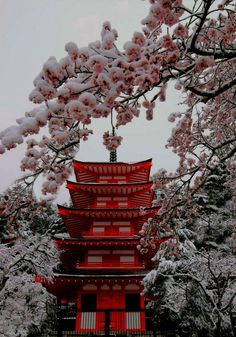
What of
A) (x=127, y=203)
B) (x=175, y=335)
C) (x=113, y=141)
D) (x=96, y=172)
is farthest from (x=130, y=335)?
(x=113, y=141)

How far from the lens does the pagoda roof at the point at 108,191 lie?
1616cm

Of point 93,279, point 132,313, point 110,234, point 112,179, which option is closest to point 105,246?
point 110,234

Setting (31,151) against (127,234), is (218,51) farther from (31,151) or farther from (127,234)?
(127,234)

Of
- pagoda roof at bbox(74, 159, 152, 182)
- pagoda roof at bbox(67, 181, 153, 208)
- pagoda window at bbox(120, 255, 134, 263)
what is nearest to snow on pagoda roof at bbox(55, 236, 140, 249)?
pagoda window at bbox(120, 255, 134, 263)

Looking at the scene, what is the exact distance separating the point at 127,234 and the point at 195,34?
13891 millimetres

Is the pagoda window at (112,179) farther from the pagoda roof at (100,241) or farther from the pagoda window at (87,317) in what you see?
the pagoda window at (87,317)

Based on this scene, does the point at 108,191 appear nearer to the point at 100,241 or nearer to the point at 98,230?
the point at 98,230

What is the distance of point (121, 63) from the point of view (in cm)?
239

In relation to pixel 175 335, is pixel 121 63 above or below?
above

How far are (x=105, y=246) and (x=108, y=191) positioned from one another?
2871 mm

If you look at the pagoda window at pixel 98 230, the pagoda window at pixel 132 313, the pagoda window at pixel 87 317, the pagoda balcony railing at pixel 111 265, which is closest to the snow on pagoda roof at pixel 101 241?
the pagoda balcony railing at pixel 111 265

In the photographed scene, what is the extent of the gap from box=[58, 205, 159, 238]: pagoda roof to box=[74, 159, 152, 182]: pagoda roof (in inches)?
99.8

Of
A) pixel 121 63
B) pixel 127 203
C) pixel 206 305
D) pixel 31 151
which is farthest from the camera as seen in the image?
pixel 127 203

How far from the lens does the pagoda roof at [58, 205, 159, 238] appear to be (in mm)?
15351
